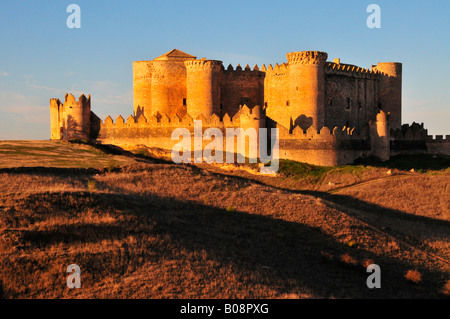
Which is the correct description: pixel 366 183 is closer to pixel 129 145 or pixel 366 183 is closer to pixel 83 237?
pixel 129 145

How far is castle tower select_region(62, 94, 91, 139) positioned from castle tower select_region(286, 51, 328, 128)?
51.2 ft

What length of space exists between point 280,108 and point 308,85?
321 cm

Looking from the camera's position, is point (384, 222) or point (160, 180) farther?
point (160, 180)

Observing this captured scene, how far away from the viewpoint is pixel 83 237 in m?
19.7

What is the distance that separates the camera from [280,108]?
45.3 m

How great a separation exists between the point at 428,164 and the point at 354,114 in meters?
6.82

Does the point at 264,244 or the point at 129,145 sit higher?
the point at 129,145

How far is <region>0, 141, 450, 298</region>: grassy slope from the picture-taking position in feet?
55.5

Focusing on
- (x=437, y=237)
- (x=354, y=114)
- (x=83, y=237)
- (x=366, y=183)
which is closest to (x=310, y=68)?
(x=354, y=114)

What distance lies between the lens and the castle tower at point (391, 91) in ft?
162

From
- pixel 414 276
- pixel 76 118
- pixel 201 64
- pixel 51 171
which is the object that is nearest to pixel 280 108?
pixel 201 64

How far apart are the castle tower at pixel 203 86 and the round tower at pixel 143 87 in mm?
4130

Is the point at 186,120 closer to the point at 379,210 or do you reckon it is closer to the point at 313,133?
the point at 313,133

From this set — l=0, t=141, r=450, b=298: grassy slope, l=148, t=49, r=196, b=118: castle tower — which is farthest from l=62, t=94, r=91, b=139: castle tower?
l=0, t=141, r=450, b=298: grassy slope
